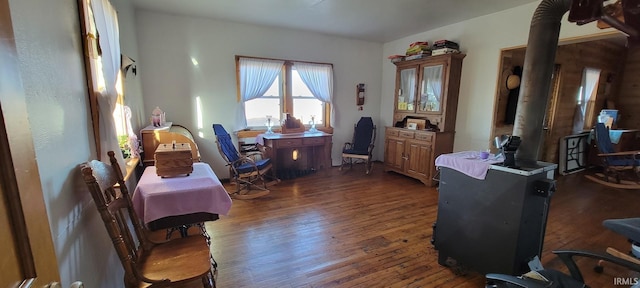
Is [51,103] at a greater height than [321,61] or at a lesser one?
lesser

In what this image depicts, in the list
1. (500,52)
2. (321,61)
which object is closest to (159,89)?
(321,61)

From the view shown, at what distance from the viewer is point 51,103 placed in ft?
3.69

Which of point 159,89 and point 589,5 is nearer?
point 589,5

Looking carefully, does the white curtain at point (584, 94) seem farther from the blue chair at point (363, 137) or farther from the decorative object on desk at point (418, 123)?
the blue chair at point (363, 137)

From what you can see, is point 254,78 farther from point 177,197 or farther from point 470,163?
point 470,163

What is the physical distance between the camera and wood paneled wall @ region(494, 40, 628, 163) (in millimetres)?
4109

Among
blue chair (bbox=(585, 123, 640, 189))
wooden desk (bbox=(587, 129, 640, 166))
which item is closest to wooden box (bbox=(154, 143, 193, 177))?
blue chair (bbox=(585, 123, 640, 189))

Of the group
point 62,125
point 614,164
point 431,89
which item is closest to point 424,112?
point 431,89

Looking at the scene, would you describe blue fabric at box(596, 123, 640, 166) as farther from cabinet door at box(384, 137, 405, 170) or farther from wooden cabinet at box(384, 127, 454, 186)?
cabinet door at box(384, 137, 405, 170)

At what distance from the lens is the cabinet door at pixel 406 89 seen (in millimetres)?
4672

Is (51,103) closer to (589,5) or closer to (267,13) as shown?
→ (589,5)

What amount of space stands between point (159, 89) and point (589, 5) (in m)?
4.59

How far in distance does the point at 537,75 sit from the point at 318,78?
11.7ft

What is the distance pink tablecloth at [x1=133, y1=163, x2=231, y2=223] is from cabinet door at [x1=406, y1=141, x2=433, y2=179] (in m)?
3.36
